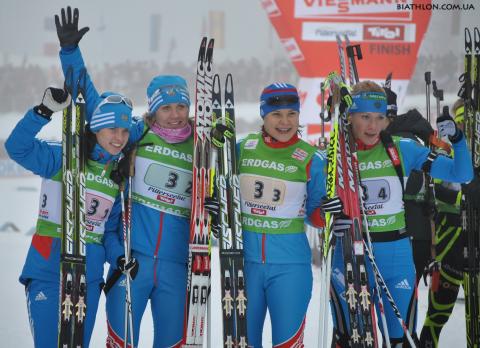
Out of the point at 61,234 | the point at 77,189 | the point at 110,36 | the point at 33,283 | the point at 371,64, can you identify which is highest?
the point at 110,36

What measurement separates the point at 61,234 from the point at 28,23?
913 cm

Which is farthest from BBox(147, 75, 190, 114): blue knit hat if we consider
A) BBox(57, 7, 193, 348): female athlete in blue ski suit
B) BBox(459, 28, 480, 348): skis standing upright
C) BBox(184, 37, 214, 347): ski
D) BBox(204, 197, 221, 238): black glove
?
BBox(459, 28, 480, 348): skis standing upright

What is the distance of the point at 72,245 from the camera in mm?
3230

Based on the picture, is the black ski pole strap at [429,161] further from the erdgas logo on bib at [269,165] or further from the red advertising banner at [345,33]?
the red advertising banner at [345,33]

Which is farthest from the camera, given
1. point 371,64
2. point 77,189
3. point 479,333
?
point 371,64

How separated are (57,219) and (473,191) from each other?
221 centimetres

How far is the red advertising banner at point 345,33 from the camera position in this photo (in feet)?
26.1

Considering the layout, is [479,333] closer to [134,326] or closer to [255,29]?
[134,326]

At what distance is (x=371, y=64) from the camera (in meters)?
8.24

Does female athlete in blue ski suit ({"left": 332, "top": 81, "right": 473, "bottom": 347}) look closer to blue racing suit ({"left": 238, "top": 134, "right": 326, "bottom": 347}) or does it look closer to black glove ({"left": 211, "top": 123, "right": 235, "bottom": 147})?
blue racing suit ({"left": 238, "top": 134, "right": 326, "bottom": 347})

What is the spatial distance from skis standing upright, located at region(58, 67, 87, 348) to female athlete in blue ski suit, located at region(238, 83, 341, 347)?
77cm

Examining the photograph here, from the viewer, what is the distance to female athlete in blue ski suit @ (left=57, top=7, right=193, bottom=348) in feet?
11.2

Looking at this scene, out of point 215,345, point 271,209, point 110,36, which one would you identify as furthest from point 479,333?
point 110,36

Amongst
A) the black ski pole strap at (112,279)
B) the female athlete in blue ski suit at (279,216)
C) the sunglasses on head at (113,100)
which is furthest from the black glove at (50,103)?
the female athlete in blue ski suit at (279,216)
